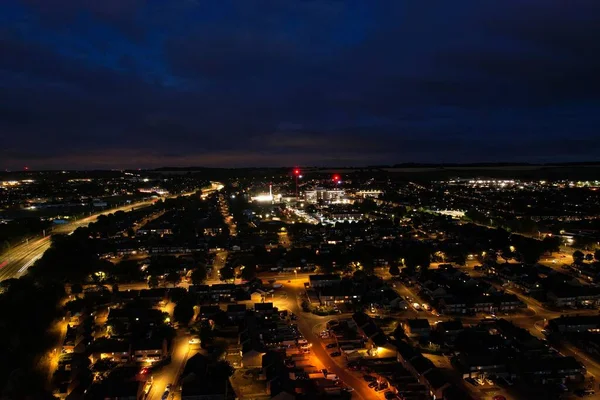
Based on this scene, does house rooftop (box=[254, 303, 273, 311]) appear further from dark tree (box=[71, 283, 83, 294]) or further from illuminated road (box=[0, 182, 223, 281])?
illuminated road (box=[0, 182, 223, 281])

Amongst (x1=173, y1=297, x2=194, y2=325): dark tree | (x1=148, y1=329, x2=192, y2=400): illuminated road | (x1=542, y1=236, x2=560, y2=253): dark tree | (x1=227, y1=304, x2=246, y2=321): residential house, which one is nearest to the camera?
(x1=148, y1=329, x2=192, y2=400): illuminated road

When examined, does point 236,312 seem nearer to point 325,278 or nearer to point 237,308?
point 237,308

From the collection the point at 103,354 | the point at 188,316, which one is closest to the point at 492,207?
the point at 188,316

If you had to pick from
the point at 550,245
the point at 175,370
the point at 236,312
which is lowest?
the point at 175,370

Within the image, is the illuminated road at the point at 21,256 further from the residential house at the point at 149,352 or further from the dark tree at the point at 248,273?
the residential house at the point at 149,352

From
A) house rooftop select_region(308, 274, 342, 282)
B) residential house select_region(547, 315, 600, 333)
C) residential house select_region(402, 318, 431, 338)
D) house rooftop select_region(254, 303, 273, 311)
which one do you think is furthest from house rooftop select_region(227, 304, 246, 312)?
residential house select_region(547, 315, 600, 333)

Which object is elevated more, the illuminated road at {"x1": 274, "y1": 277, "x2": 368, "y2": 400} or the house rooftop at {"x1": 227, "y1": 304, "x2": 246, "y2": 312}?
the house rooftop at {"x1": 227, "y1": 304, "x2": 246, "y2": 312}

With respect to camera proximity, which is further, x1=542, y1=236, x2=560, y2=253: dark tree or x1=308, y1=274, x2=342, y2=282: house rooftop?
x1=542, y1=236, x2=560, y2=253: dark tree

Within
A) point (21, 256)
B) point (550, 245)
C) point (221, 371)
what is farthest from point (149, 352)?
point (550, 245)

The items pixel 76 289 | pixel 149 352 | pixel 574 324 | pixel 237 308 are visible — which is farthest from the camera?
pixel 76 289

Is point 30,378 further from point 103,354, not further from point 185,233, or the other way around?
point 185,233

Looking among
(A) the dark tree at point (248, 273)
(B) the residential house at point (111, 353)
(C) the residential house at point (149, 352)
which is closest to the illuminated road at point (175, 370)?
(C) the residential house at point (149, 352)
